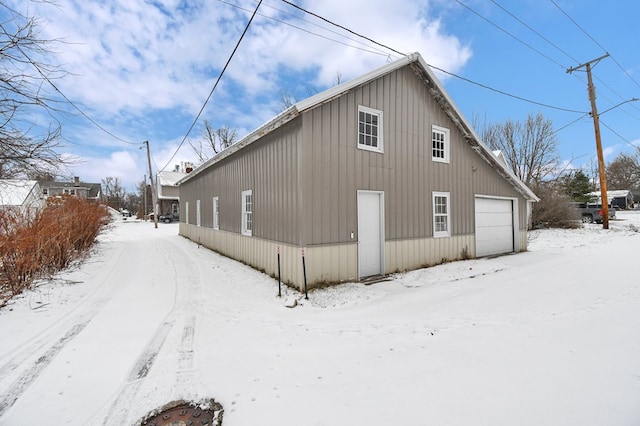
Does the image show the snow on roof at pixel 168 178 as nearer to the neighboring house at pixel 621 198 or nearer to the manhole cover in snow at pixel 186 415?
the manhole cover in snow at pixel 186 415

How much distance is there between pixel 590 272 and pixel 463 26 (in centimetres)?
811

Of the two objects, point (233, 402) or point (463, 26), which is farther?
point (463, 26)

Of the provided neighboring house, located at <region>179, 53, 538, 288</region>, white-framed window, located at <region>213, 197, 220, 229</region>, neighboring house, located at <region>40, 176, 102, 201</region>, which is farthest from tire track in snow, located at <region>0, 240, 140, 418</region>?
white-framed window, located at <region>213, 197, 220, 229</region>

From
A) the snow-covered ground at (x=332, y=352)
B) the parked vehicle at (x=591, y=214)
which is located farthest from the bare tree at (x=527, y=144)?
the snow-covered ground at (x=332, y=352)

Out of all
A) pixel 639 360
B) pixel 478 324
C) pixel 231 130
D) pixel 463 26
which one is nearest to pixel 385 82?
pixel 463 26

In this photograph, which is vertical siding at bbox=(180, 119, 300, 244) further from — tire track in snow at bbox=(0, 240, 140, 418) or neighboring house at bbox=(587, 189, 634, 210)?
neighboring house at bbox=(587, 189, 634, 210)

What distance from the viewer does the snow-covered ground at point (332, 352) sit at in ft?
8.18

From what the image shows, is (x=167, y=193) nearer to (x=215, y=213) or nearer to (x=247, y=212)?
(x=215, y=213)

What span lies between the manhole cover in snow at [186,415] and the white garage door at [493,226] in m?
10.3

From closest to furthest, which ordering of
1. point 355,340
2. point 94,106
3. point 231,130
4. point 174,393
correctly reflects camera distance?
1. point 174,393
2. point 355,340
3. point 94,106
4. point 231,130

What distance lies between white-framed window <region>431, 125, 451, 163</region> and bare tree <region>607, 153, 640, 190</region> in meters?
59.4

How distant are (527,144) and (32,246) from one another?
112 ft

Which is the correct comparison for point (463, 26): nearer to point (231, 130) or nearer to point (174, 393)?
point (174, 393)

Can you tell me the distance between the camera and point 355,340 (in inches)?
155
